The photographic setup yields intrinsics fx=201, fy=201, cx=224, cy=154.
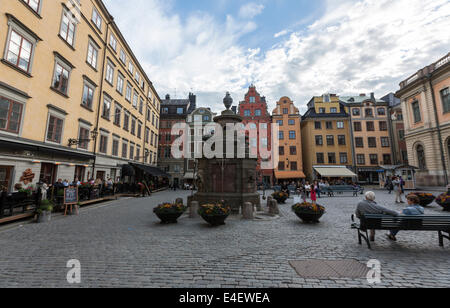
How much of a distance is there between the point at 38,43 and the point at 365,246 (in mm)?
19581

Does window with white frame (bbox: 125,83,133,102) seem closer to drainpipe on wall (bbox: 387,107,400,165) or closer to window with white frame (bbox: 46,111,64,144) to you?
window with white frame (bbox: 46,111,64,144)

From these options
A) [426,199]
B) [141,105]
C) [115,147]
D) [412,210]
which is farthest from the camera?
[141,105]

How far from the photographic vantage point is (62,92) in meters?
14.8

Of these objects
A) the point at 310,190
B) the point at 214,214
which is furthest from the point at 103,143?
the point at 310,190

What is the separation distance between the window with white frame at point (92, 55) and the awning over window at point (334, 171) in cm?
3476

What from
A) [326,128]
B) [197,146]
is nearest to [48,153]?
[197,146]

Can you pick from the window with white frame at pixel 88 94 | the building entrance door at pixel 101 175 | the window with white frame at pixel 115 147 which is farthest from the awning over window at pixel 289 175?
the window with white frame at pixel 88 94

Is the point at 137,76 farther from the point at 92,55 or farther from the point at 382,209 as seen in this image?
the point at 382,209

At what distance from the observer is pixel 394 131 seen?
1494 inches

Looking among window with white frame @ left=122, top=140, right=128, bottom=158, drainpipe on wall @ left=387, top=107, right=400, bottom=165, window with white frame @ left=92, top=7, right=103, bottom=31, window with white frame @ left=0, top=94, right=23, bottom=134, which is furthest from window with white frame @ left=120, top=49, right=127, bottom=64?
drainpipe on wall @ left=387, top=107, right=400, bottom=165

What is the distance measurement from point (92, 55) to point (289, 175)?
33263mm

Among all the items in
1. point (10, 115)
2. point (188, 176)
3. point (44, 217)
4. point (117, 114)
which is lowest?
point (44, 217)

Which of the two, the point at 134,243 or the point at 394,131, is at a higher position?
the point at 394,131
